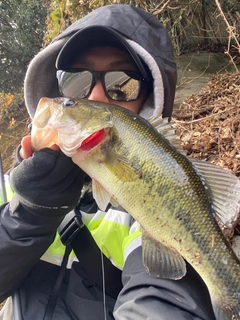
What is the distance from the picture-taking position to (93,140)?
1.51 meters

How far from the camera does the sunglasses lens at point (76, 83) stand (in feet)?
6.57

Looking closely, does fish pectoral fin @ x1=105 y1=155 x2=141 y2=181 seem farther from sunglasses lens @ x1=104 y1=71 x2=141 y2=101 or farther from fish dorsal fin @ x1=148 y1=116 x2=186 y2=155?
sunglasses lens @ x1=104 y1=71 x2=141 y2=101

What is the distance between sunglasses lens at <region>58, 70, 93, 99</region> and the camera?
2002 millimetres

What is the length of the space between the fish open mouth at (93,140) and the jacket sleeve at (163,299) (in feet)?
1.87

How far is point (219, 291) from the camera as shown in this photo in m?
1.37

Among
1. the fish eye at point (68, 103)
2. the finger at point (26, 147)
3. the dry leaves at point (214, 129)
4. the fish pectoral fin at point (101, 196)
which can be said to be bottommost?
the dry leaves at point (214, 129)

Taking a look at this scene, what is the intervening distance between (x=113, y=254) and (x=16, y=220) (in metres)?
0.53

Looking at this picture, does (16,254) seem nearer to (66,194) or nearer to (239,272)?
(66,194)

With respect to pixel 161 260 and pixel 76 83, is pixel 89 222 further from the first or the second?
pixel 76 83

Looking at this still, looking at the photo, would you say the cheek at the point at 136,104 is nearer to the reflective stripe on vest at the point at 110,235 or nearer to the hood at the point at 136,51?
the hood at the point at 136,51

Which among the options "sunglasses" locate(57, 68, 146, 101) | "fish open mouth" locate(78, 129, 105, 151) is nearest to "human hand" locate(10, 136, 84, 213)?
"fish open mouth" locate(78, 129, 105, 151)

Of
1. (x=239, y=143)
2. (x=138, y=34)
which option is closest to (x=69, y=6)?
(x=239, y=143)

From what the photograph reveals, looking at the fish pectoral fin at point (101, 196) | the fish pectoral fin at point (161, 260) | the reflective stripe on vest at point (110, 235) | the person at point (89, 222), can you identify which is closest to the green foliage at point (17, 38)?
the person at point (89, 222)

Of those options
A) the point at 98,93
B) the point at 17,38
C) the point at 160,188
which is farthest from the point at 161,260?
the point at 17,38
